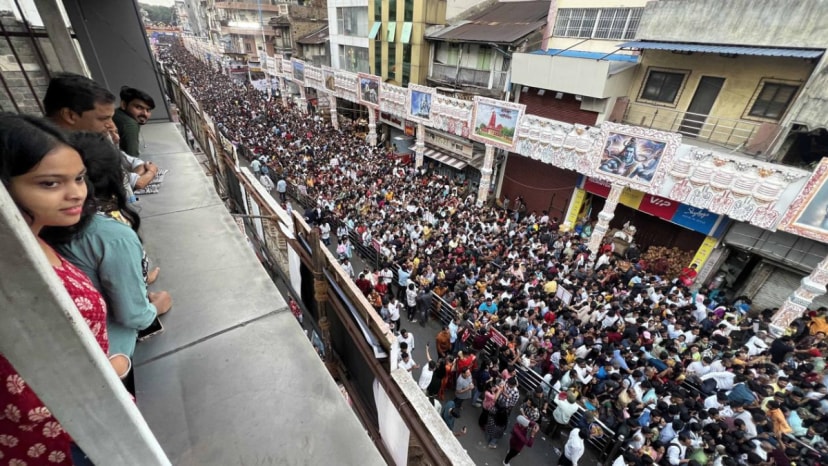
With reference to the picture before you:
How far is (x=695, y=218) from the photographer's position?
437 inches

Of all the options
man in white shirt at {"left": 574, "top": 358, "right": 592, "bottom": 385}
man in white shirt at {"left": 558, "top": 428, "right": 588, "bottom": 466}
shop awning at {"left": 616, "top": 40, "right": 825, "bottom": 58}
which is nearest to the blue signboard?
shop awning at {"left": 616, "top": 40, "right": 825, "bottom": 58}

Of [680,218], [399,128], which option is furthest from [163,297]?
[399,128]

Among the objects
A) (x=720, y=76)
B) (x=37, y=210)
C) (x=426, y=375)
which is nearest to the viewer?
(x=37, y=210)

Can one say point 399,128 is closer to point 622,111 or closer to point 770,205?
point 622,111

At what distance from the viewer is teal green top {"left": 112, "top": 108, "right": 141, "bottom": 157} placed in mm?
4770

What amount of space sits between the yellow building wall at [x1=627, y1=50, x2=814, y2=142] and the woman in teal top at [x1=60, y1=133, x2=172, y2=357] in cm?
1480

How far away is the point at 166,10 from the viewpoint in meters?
124

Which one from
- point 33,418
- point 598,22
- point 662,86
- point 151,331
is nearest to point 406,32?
point 598,22

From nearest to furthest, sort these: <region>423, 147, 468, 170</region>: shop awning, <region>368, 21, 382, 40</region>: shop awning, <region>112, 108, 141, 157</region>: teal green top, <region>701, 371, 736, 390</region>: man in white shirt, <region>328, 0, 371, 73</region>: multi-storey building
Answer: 1. <region>112, 108, 141, 157</region>: teal green top
2. <region>701, 371, 736, 390</region>: man in white shirt
3. <region>423, 147, 468, 170</region>: shop awning
4. <region>368, 21, 382, 40</region>: shop awning
5. <region>328, 0, 371, 73</region>: multi-storey building

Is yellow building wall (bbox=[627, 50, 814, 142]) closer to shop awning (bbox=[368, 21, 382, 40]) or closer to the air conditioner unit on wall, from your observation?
the air conditioner unit on wall

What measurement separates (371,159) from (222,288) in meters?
16.4

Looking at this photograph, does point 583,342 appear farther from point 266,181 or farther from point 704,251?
point 266,181

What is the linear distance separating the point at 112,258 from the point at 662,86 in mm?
15473

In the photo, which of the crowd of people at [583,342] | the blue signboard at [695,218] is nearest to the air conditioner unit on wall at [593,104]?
the blue signboard at [695,218]
